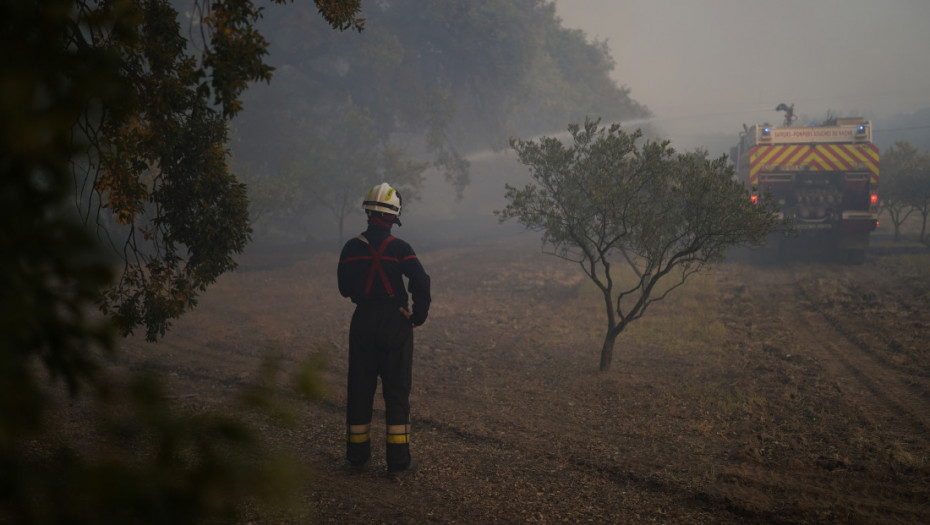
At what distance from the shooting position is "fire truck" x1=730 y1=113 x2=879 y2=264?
728 inches

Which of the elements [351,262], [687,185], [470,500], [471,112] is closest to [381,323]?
[351,262]

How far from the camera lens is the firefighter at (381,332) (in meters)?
5.93

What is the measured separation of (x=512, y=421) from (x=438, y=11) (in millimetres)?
31354

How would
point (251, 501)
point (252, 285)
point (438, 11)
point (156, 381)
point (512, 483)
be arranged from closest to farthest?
1. point (156, 381)
2. point (251, 501)
3. point (512, 483)
4. point (252, 285)
5. point (438, 11)

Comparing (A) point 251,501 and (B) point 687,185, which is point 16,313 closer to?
(A) point 251,501

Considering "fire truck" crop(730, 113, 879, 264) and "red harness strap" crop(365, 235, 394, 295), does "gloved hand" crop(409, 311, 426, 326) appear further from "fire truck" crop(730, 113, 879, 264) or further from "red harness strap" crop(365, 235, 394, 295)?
"fire truck" crop(730, 113, 879, 264)

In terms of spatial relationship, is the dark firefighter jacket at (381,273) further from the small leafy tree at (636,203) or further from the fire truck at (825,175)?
the fire truck at (825,175)

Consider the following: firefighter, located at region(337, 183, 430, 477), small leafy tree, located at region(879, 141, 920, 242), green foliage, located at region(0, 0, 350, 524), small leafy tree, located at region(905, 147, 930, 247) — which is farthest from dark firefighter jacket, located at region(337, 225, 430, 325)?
small leafy tree, located at region(879, 141, 920, 242)

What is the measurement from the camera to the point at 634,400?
8.76m

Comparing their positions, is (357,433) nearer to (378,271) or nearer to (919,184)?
(378,271)

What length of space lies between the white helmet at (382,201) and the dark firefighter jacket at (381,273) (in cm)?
27

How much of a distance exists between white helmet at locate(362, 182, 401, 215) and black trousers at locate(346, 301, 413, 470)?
3.29 feet

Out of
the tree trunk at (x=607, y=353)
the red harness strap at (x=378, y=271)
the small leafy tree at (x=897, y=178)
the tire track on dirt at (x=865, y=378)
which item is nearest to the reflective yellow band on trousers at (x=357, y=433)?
the red harness strap at (x=378, y=271)

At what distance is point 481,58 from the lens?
1388 inches
